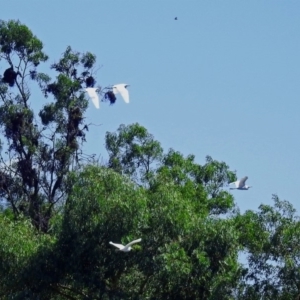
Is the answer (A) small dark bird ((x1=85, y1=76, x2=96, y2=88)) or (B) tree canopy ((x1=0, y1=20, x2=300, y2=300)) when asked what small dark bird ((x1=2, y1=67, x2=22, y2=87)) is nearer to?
(A) small dark bird ((x1=85, y1=76, x2=96, y2=88))

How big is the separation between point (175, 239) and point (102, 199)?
67.8 inches

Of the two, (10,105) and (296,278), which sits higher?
(10,105)

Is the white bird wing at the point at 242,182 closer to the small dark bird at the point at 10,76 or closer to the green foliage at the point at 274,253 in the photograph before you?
the green foliage at the point at 274,253

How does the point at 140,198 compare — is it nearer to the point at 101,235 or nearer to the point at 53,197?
the point at 101,235

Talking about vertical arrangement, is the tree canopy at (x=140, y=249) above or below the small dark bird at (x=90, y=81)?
below

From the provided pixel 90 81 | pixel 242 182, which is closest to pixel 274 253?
pixel 242 182

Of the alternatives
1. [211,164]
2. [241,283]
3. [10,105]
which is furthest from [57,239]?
[10,105]

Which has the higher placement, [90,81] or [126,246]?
[90,81]

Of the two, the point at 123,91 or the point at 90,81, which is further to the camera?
the point at 90,81

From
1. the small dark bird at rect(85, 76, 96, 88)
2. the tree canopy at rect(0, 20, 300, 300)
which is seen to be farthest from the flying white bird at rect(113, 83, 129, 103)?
the small dark bird at rect(85, 76, 96, 88)

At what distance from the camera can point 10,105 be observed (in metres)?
34.6

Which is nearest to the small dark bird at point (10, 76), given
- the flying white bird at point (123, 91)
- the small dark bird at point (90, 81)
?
the small dark bird at point (90, 81)

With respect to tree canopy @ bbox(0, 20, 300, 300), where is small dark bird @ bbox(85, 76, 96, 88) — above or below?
above

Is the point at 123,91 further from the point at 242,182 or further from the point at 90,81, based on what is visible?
the point at 90,81
